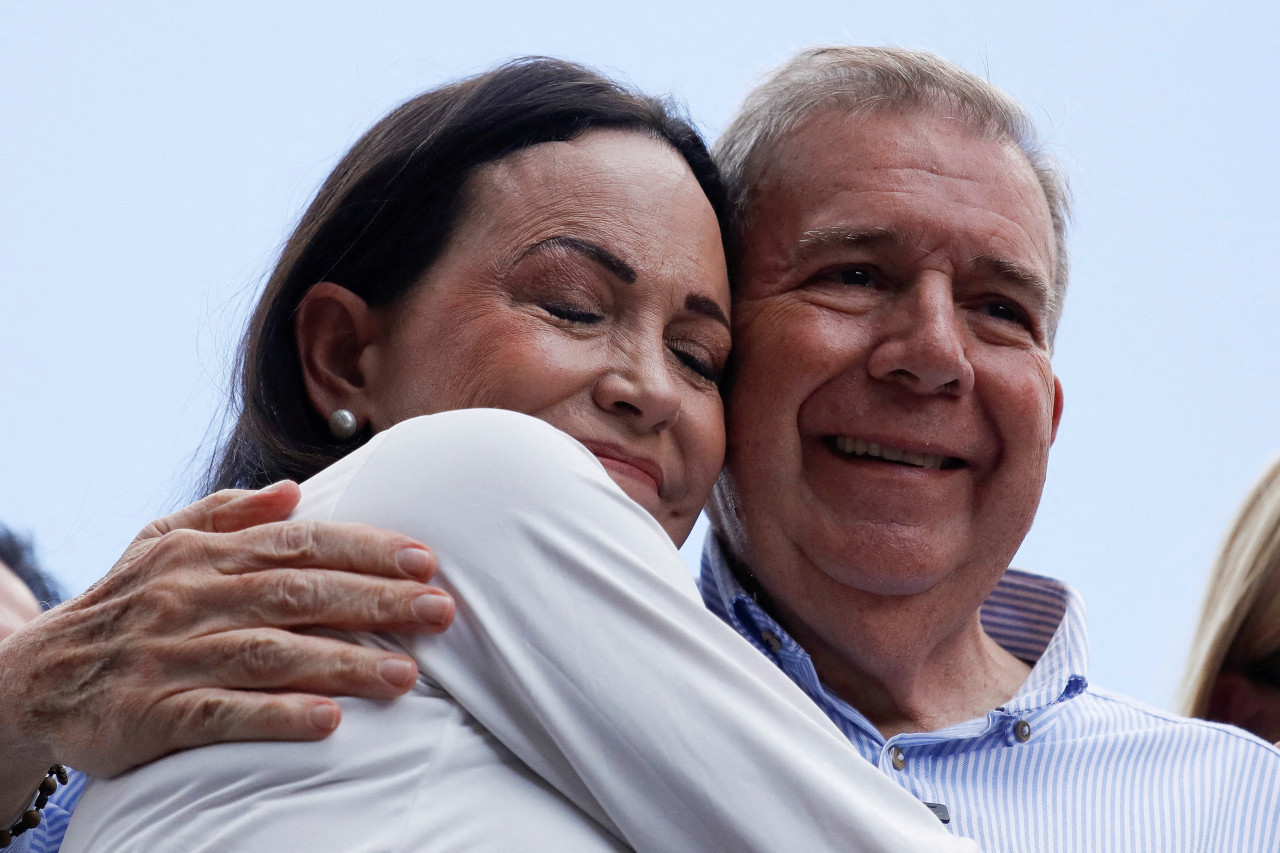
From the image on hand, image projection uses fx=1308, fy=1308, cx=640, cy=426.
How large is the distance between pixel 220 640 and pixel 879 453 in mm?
1151

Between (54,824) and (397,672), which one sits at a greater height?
(397,672)

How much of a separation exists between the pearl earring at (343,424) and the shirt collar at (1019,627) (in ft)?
2.47

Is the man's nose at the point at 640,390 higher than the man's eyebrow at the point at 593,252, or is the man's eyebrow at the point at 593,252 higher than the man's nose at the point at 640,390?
the man's eyebrow at the point at 593,252

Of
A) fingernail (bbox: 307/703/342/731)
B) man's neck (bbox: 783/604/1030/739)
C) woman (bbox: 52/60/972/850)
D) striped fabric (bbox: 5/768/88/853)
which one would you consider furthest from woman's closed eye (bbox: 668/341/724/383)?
striped fabric (bbox: 5/768/88/853)

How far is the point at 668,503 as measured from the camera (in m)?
1.86

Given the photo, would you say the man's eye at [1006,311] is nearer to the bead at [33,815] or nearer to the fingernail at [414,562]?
the fingernail at [414,562]

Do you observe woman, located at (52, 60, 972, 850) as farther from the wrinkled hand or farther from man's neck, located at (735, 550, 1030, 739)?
man's neck, located at (735, 550, 1030, 739)

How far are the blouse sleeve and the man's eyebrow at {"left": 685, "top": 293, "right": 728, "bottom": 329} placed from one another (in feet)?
1.94

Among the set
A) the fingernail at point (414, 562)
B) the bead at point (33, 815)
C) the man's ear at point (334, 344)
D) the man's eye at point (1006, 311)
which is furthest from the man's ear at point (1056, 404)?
the bead at point (33, 815)

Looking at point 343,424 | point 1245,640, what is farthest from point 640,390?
point 1245,640

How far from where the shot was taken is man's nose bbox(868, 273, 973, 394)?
2.03 m

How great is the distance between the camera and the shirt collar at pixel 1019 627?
2.11 metres

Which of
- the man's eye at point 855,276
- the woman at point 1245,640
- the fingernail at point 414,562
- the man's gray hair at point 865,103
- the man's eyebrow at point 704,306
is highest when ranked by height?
the man's gray hair at point 865,103

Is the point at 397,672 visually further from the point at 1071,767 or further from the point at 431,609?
the point at 1071,767
